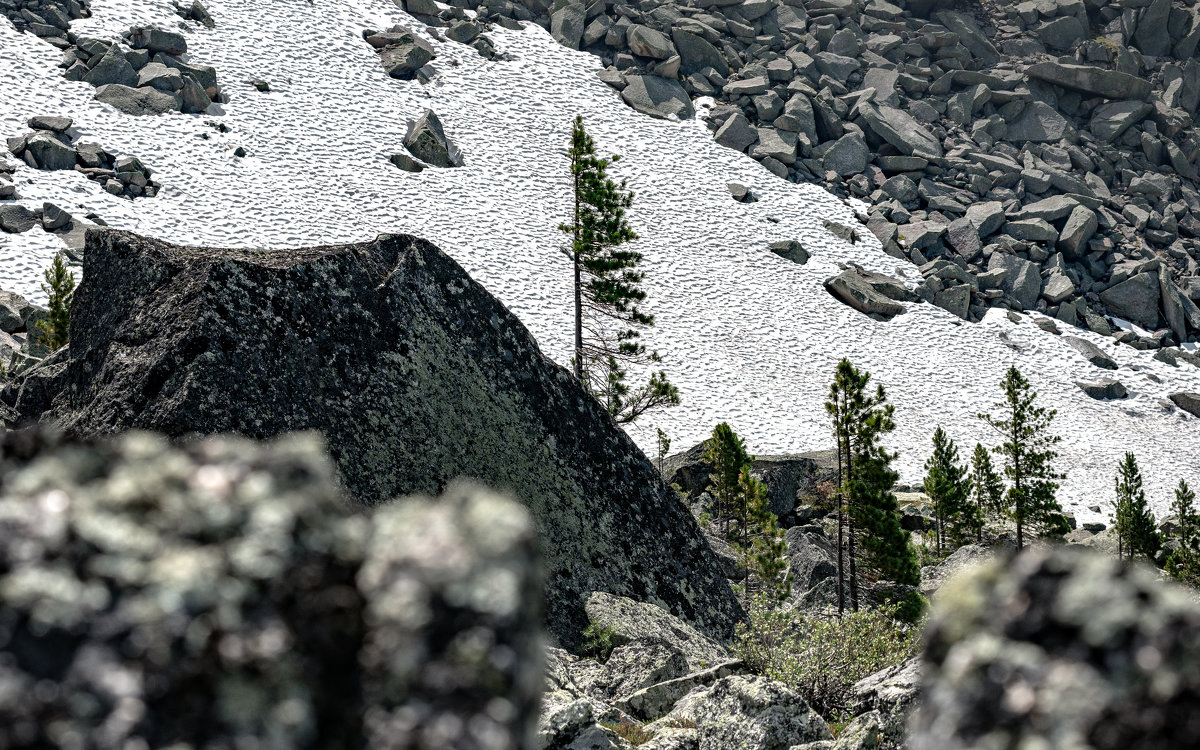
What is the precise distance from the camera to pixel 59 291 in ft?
93.8

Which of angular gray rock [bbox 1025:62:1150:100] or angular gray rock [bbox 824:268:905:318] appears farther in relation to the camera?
angular gray rock [bbox 1025:62:1150:100]

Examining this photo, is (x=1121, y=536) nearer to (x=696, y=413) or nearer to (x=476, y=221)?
(x=696, y=413)

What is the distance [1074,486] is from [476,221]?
3489cm

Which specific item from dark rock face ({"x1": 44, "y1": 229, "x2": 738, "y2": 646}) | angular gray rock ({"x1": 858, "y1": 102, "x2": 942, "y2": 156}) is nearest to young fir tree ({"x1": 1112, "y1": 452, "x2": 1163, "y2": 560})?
dark rock face ({"x1": 44, "y1": 229, "x2": 738, "y2": 646})

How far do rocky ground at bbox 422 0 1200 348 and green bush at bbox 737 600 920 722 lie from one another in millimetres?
44575

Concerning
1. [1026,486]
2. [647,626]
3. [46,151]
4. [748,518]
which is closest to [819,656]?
[647,626]

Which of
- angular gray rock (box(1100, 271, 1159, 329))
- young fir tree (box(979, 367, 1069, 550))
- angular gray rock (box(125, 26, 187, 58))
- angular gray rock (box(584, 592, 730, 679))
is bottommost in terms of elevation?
angular gray rock (box(1100, 271, 1159, 329))

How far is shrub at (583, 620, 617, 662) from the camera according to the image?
10859mm

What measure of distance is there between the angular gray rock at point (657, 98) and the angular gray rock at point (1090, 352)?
98.8ft

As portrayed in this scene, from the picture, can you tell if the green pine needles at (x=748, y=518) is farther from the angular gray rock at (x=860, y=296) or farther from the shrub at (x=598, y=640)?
the angular gray rock at (x=860, y=296)

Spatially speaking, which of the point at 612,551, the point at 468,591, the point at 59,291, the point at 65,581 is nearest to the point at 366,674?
the point at 468,591

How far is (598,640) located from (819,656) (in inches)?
107

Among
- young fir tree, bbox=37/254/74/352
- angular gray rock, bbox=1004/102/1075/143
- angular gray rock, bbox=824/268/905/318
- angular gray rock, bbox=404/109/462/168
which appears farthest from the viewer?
angular gray rock, bbox=1004/102/1075/143

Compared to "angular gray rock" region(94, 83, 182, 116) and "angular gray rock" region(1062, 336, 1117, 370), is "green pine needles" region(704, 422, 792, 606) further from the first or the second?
"angular gray rock" region(94, 83, 182, 116)
